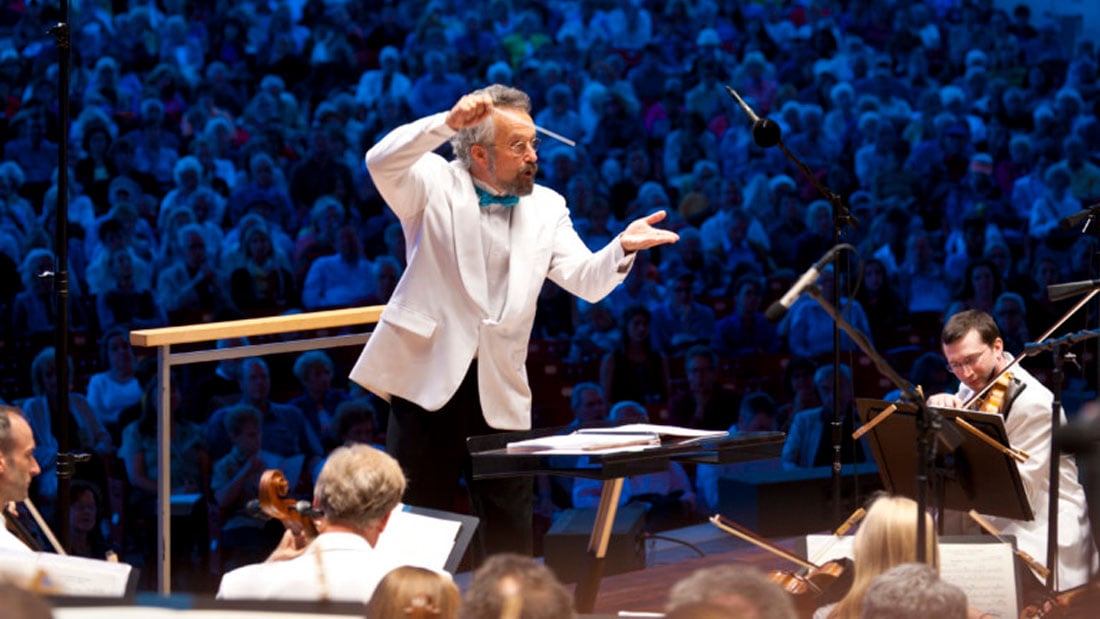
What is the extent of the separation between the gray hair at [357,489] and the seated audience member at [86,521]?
8.71 feet

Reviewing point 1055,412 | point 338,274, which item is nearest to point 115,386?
point 338,274

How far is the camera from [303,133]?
6734mm

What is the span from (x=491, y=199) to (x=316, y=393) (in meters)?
2.37

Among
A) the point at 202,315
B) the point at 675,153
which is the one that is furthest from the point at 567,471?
the point at 675,153

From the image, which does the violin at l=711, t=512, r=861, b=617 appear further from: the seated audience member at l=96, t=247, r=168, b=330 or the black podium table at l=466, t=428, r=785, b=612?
the seated audience member at l=96, t=247, r=168, b=330

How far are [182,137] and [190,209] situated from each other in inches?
34.0

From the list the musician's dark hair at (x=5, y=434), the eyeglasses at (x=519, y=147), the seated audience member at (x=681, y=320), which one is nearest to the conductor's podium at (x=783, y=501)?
the seated audience member at (x=681, y=320)

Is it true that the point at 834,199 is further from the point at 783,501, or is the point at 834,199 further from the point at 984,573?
the point at 783,501

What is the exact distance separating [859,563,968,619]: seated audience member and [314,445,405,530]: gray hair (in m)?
0.75

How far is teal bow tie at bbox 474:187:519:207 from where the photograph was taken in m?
2.89

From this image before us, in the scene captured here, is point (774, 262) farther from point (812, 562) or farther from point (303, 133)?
point (812, 562)

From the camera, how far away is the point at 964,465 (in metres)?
3.15

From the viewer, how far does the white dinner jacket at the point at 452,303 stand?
2.84 m

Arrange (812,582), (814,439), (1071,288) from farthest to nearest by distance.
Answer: (814,439) < (1071,288) < (812,582)
